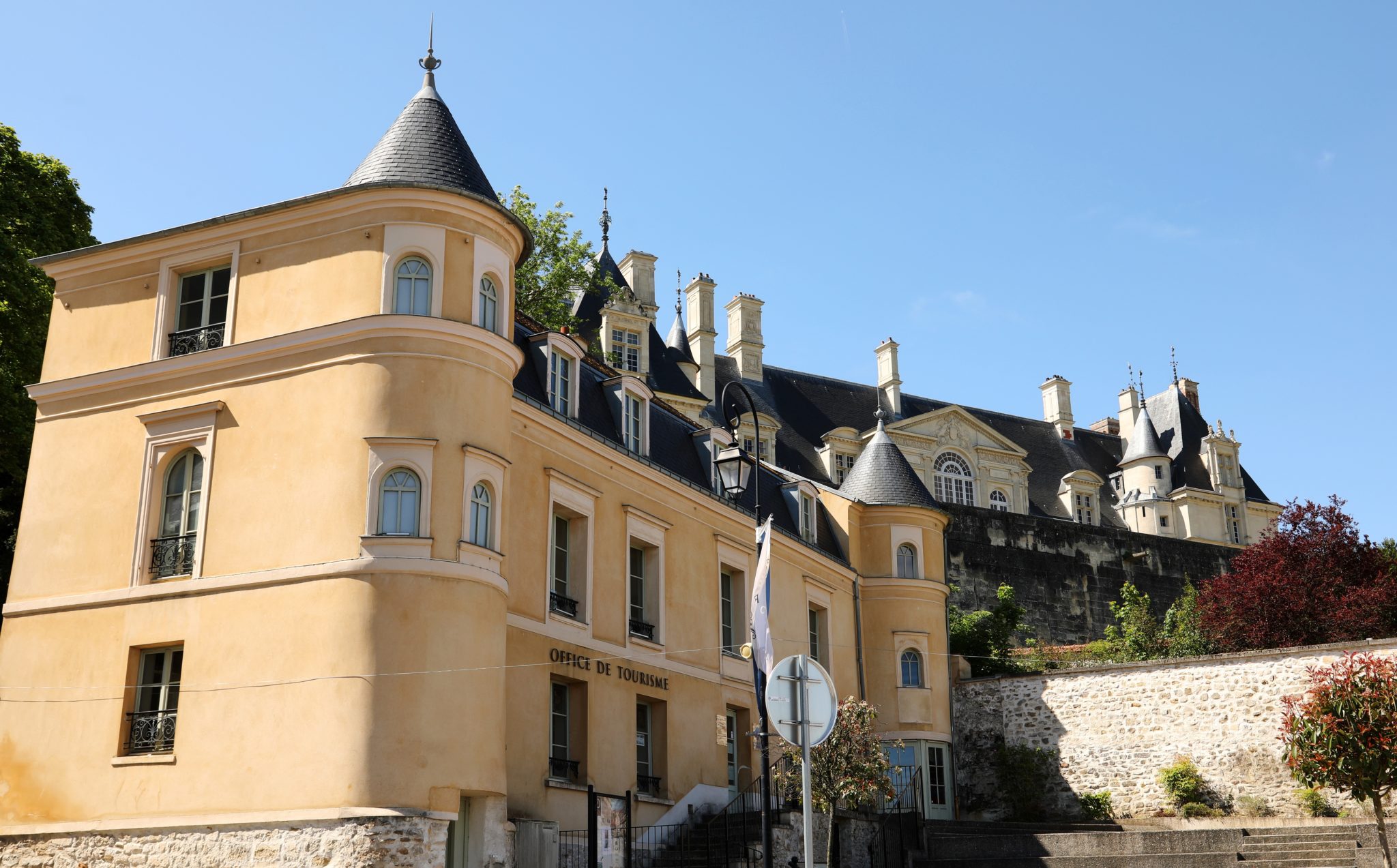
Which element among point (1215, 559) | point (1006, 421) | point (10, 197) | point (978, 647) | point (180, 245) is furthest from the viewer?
point (1006, 421)

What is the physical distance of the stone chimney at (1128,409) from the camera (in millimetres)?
62406

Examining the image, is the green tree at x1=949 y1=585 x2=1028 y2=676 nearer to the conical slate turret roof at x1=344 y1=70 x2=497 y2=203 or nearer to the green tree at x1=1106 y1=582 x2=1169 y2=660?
the green tree at x1=1106 y1=582 x2=1169 y2=660

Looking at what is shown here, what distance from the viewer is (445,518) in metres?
14.5

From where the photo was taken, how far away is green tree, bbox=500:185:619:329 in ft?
99.3

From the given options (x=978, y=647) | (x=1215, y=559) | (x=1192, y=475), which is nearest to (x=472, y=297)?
(x=978, y=647)

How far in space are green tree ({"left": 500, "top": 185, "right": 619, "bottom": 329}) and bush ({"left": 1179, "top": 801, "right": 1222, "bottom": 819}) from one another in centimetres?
1596

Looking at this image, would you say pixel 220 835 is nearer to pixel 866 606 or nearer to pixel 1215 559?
pixel 866 606

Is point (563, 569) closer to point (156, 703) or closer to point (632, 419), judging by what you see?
point (632, 419)

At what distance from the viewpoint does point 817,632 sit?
2502cm

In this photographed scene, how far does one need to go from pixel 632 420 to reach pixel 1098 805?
11.8m

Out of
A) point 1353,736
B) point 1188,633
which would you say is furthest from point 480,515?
point 1188,633

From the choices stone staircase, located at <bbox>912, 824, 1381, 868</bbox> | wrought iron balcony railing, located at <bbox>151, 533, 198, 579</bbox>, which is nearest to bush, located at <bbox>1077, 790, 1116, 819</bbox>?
stone staircase, located at <bbox>912, 824, 1381, 868</bbox>

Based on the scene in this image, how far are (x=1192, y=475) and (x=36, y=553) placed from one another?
51.5 metres

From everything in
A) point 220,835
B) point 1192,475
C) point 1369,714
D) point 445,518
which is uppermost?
point 1192,475
